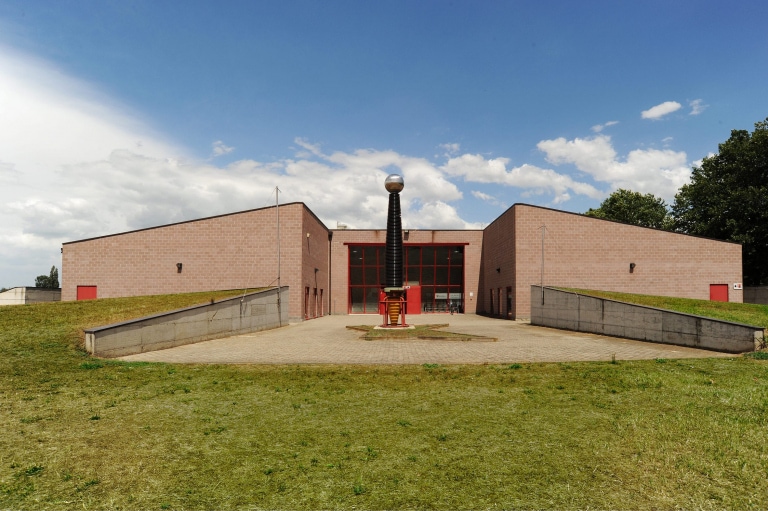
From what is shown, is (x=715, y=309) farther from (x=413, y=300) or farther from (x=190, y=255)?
(x=190, y=255)

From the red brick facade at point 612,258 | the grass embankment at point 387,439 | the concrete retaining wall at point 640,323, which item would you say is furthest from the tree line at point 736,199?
the grass embankment at point 387,439

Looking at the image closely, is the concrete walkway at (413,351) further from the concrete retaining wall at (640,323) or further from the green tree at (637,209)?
the green tree at (637,209)

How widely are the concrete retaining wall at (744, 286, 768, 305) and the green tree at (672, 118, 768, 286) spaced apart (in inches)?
163

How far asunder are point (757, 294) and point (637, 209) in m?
22.2

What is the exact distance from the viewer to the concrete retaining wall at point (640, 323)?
46.8 feet

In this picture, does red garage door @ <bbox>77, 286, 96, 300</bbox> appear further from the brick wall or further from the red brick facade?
the red brick facade

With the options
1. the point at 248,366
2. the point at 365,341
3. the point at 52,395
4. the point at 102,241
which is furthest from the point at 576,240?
the point at 102,241

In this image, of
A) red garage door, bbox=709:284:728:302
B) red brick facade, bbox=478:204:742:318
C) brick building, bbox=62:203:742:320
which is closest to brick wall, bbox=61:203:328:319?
brick building, bbox=62:203:742:320

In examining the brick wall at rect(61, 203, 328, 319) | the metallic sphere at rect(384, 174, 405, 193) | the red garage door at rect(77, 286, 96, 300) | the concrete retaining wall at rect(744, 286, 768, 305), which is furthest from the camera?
the concrete retaining wall at rect(744, 286, 768, 305)

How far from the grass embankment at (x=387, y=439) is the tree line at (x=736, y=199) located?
37.2 metres

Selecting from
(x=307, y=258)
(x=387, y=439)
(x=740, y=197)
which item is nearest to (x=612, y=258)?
(x=740, y=197)

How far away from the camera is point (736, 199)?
132 feet

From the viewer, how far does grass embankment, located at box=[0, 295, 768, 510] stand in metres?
4.87

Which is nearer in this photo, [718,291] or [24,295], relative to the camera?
[718,291]
